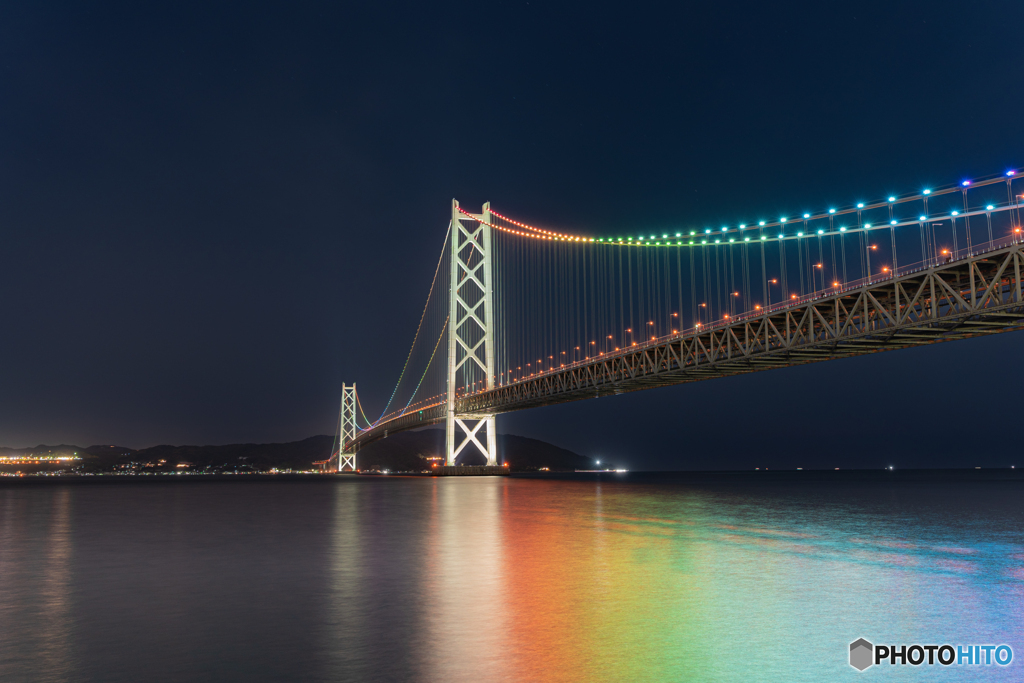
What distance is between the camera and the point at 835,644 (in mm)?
6004

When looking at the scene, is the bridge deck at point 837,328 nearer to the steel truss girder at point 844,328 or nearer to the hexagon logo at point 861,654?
the steel truss girder at point 844,328

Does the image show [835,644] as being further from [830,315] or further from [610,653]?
[830,315]

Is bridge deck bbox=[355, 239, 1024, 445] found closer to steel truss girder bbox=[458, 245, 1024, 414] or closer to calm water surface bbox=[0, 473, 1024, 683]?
steel truss girder bbox=[458, 245, 1024, 414]

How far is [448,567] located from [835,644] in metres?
6.07

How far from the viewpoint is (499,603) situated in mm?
7867

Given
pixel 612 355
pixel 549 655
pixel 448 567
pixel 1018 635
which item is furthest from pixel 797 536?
pixel 612 355

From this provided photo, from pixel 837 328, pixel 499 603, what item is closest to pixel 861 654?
pixel 499 603

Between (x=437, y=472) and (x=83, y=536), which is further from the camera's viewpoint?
(x=437, y=472)

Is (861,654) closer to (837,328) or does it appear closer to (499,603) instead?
(499,603)

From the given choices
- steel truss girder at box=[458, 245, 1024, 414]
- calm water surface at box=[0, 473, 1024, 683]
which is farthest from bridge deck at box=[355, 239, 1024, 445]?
calm water surface at box=[0, 473, 1024, 683]

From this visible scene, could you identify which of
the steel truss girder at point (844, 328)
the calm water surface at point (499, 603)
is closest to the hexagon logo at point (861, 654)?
the calm water surface at point (499, 603)

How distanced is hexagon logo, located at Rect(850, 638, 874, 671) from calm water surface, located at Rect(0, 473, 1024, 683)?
0.08 metres

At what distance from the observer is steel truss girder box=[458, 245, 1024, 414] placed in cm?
2547

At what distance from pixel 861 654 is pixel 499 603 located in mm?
3564
